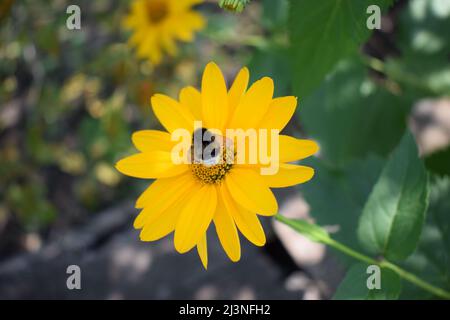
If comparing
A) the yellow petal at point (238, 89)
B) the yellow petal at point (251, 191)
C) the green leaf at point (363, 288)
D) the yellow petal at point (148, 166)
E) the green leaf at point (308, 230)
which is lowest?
the green leaf at point (363, 288)

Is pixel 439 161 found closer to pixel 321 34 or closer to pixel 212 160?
pixel 321 34

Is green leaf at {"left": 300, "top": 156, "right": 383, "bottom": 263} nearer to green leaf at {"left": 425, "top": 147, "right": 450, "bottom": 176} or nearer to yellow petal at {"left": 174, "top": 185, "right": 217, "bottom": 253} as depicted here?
green leaf at {"left": 425, "top": 147, "right": 450, "bottom": 176}

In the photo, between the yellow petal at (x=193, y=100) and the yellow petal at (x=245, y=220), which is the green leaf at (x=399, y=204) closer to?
the yellow petal at (x=245, y=220)

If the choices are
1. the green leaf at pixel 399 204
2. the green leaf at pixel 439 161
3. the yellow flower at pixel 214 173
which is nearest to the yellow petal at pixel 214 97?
the yellow flower at pixel 214 173

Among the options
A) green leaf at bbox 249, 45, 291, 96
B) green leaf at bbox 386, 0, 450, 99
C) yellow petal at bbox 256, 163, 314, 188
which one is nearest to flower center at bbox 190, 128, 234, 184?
yellow petal at bbox 256, 163, 314, 188

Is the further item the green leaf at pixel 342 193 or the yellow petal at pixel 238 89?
the green leaf at pixel 342 193
